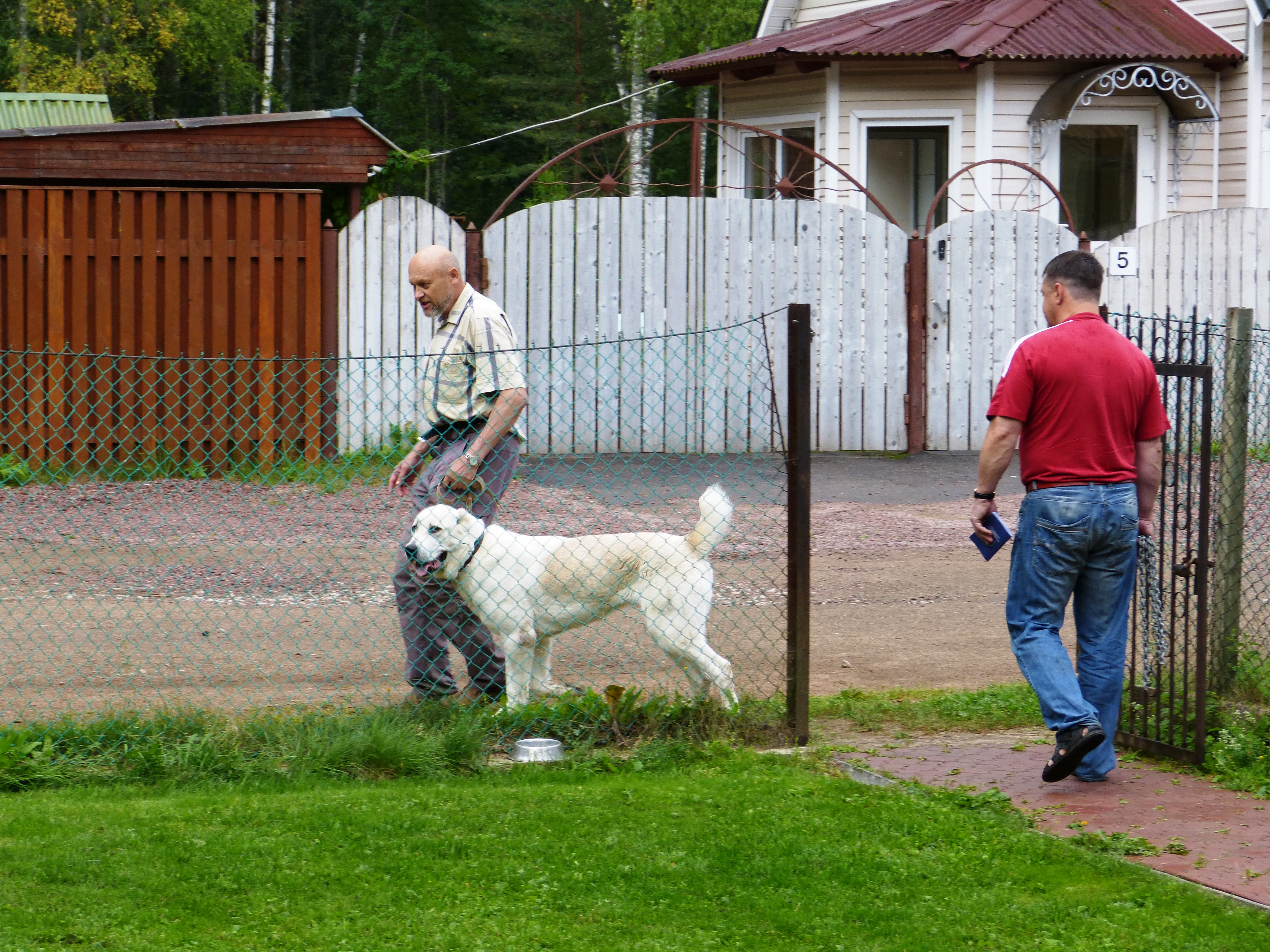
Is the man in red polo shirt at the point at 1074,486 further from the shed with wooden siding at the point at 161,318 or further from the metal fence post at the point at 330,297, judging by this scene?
the metal fence post at the point at 330,297

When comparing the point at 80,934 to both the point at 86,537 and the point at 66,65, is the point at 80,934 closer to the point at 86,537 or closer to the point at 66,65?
the point at 86,537

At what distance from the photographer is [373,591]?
Result: 26.8 ft

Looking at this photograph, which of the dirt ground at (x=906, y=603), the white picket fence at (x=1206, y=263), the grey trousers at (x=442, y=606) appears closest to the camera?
the grey trousers at (x=442, y=606)

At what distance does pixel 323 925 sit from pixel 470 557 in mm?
2102

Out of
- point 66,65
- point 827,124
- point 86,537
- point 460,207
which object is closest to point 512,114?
point 460,207

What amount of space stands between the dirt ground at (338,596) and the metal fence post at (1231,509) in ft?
3.46

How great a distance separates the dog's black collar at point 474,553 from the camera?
566 cm

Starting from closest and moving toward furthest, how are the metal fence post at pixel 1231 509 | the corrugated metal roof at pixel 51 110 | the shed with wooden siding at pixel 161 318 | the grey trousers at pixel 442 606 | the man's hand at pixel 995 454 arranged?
1. the man's hand at pixel 995 454
2. the grey trousers at pixel 442 606
3. the metal fence post at pixel 1231 509
4. the shed with wooden siding at pixel 161 318
5. the corrugated metal roof at pixel 51 110

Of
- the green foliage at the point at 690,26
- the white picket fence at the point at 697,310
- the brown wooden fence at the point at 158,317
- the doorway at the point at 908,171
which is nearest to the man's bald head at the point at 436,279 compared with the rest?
the brown wooden fence at the point at 158,317

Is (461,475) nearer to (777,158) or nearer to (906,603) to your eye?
(906,603)

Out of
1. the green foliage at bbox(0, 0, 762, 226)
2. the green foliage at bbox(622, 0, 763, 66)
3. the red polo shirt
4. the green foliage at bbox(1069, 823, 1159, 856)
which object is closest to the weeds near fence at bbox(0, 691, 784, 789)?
the green foliage at bbox(1069, 823, 1159, 856)

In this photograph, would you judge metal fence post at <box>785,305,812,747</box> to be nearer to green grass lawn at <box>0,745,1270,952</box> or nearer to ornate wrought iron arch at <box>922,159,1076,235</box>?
green grass lawn at <box>0,745,1270,952</box>

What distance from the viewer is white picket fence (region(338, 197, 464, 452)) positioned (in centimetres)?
1184

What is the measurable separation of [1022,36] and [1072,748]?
41.8 feet
